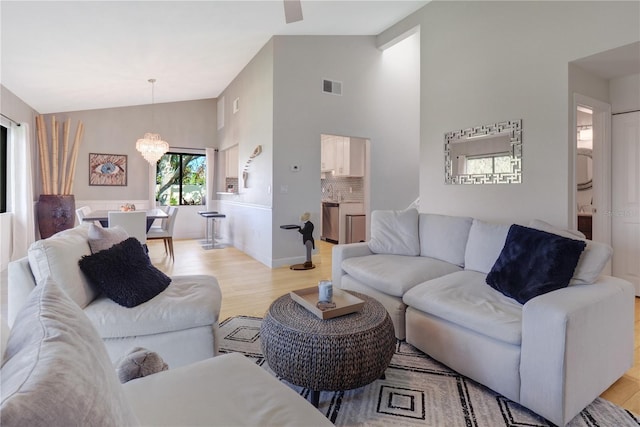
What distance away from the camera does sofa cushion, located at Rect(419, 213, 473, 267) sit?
9.63 feet

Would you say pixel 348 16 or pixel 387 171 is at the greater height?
pixel 348 16

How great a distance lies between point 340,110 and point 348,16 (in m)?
1.31

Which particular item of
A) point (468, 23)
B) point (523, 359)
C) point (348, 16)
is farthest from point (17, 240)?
point (468, 23)

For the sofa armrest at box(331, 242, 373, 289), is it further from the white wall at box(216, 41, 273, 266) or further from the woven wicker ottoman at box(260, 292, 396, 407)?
the white wall at box(216, 41, 273, 266)

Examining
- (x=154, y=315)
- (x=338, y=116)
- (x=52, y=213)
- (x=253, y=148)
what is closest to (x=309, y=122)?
(x=338, y=116)

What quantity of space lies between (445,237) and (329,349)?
6.04 ft

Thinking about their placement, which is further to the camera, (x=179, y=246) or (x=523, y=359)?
(x=179, y=246)

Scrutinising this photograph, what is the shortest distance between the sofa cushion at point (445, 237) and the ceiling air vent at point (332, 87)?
292 centimetres

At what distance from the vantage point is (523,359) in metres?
1.70

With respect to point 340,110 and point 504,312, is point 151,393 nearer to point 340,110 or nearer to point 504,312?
point 504,312

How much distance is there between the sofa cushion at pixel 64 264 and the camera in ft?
5.52

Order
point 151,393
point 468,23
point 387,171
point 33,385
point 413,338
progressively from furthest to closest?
point 387,171 < point 468,23 < point 413,338 < point 151,393 < point 33,385

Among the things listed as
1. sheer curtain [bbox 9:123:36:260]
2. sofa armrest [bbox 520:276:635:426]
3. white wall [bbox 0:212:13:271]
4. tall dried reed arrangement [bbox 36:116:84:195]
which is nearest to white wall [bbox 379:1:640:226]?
sofa armrest [bbox 520:276:635:426]

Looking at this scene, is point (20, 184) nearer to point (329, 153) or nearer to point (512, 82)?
point (329, 153)
